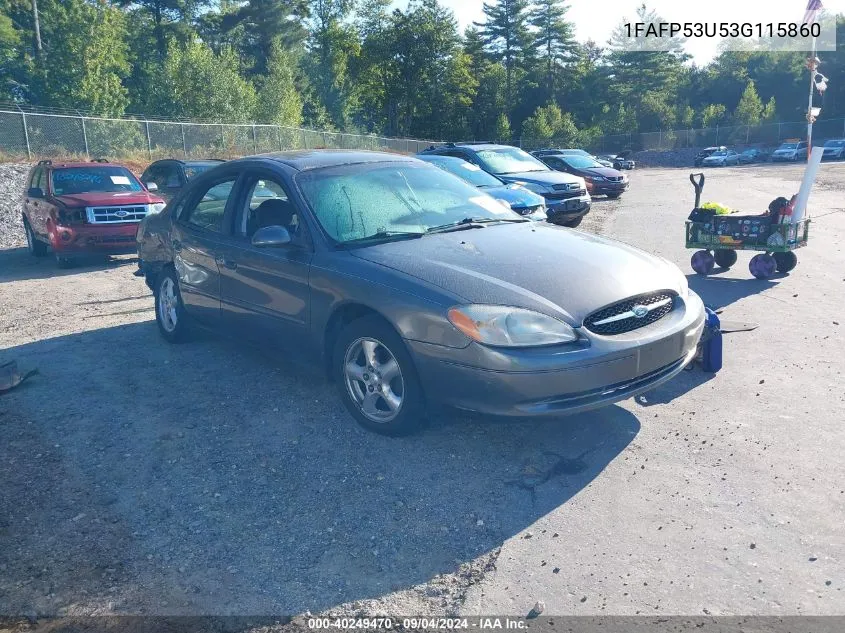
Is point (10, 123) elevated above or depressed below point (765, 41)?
below

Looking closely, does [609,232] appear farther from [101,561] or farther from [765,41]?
[765,41]

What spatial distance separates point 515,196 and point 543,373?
27.5 feet

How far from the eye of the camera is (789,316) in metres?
7.56

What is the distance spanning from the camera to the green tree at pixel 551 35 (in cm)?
7856

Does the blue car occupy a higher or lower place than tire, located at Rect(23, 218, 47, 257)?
higher

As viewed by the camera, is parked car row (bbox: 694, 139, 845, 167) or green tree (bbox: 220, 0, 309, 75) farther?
green tree (bbox: 220, 0, 309, 75)

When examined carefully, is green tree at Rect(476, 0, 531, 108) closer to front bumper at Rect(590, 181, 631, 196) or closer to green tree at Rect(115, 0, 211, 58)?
green tree at Rect(115, 0, 211, 58)

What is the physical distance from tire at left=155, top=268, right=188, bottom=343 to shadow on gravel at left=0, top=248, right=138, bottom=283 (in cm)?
538

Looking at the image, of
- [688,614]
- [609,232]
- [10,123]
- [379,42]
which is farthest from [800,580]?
[379,42]

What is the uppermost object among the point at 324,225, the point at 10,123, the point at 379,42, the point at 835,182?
the point at 379,42

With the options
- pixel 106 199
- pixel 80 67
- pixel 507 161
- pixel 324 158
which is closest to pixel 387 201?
pixel 324 158

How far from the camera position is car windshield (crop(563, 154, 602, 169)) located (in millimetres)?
24766

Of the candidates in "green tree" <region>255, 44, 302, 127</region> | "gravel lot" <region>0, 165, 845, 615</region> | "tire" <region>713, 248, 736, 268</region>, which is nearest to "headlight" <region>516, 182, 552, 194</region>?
"tire" <region>713, 248, 736, 268</region>

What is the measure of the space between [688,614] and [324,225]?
3.32m
